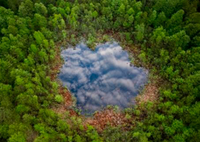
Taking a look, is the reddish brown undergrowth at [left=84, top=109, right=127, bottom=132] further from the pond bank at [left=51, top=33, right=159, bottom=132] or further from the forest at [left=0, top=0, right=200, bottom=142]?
the forest at [left=0, top=0, right=200, bottom=142]

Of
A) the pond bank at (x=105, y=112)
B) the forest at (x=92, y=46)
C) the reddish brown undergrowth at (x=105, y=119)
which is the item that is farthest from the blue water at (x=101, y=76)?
the forest at (x=92, y=46)

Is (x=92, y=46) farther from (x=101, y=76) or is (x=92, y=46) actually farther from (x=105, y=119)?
(x=105, y=119)

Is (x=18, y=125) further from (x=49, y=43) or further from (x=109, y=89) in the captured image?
(x=49, y=43)

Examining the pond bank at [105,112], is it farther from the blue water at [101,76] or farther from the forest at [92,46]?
the blue water at [101,76]

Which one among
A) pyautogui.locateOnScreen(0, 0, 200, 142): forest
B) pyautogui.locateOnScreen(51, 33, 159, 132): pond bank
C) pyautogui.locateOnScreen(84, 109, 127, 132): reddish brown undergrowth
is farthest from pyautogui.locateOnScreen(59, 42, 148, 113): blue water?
pyautogui.locateOnScreen(0, 0, 200, 142): forest

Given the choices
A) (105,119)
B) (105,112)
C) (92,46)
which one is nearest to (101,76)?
(105,112)

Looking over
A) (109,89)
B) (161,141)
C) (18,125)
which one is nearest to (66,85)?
(109,89)
